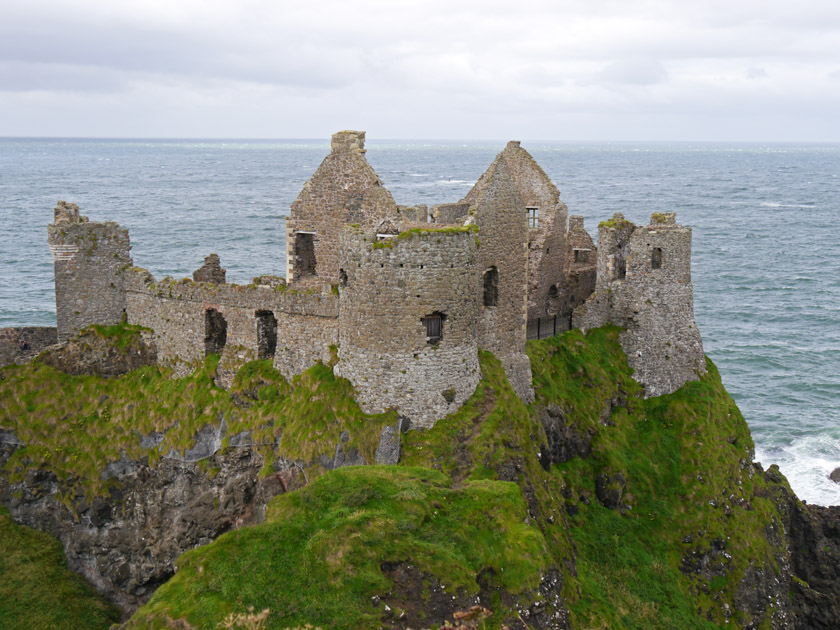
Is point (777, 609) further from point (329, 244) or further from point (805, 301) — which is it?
point (805, 301)

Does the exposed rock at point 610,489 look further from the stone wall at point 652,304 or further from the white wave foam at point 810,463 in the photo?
the white wave foam at point 810,463

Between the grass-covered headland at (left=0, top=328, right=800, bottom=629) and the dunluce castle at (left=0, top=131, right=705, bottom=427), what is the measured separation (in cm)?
118

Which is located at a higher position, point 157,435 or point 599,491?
point 157,435

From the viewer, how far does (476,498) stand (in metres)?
27.0

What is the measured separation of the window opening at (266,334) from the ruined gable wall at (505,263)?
8.79m

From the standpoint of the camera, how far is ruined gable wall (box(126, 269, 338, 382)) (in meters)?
34.9

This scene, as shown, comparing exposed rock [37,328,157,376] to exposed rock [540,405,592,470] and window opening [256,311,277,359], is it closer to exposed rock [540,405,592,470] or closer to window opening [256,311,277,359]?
window opening [256,311,277,359]

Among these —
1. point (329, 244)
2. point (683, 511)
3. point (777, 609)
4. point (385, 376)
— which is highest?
point (329, 244)

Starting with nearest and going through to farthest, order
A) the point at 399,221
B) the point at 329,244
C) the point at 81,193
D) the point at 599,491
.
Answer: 1. the point at 399,221
2. the point at 329,244
3. the point at 599,491
4. the point at 81,193

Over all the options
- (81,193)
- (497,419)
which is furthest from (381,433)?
(81,193)

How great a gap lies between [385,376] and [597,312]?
16.6 meters

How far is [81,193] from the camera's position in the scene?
179 m

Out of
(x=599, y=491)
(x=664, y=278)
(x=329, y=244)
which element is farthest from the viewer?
(x=664, y=278)

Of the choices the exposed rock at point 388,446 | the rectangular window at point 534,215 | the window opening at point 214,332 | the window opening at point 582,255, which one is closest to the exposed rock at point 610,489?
the exposed rock at point 388,446
